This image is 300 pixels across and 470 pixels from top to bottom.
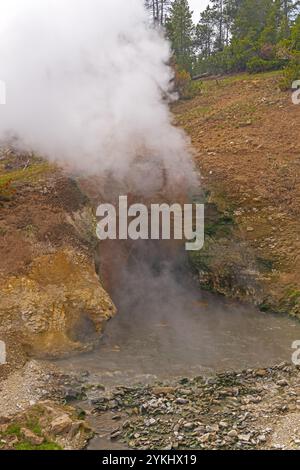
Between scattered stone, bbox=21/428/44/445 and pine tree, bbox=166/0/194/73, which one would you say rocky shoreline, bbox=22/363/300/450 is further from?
pine tree, bbox=166/0/194/73

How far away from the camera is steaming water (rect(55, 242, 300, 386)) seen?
550 inches

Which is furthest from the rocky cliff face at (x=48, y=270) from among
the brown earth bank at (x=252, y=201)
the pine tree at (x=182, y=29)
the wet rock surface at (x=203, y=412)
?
the pine tree at (x=182, y=29)

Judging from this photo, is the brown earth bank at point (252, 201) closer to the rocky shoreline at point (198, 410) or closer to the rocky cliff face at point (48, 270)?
the rocky cliff face at point (48, 270)

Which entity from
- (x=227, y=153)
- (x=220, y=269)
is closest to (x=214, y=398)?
(x=220, y=269)

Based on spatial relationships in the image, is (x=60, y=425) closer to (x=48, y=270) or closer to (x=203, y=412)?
(x=203, y=412)

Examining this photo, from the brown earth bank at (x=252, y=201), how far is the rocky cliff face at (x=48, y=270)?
4.75 m

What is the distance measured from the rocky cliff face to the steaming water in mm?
833

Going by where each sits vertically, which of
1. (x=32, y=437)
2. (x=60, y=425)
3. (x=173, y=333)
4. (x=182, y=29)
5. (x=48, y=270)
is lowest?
(x=32, y=437)

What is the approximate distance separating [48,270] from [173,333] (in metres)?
4.33

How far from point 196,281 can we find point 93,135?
7.82 meters

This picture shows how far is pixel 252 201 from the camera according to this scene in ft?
67.4

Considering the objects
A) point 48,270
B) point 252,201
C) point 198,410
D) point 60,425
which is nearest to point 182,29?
point 252,201

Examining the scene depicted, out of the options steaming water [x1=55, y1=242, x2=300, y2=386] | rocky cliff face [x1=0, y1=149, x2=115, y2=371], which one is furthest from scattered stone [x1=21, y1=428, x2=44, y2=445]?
rocky cliff face [x1=0, y1=149, x2=115, y2=371]

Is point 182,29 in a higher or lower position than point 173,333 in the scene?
higher
